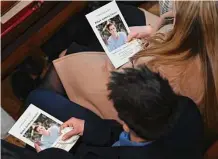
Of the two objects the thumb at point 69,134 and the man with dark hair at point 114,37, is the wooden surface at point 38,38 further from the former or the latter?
the thumb at point 69,134

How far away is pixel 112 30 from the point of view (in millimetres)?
1363

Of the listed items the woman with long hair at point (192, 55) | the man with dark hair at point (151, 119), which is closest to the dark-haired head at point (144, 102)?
the man with dark hair at point (151, 119)

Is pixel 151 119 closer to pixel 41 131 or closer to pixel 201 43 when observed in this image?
pixel 201 43

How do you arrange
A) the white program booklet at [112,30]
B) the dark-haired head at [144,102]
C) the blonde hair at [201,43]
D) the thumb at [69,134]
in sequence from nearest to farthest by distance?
the dark-haired head at [144,102] < the blonde hair at [201,43] < the thumb at [69,134] < the white program booklet at [112,30]

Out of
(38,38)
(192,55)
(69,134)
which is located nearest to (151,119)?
(192,55)

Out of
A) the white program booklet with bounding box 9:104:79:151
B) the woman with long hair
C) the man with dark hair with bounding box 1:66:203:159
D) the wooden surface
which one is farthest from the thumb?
the wooden surface

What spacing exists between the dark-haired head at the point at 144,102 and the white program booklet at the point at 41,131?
0.37 m

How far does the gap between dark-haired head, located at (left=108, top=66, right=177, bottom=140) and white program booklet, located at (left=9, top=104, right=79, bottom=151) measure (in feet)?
1.23

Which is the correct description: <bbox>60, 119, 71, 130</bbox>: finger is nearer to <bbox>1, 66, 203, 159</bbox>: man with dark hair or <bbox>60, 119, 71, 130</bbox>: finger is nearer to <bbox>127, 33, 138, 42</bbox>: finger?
<bbox>1, 66, 203, 159</bbox>: man with dark hair

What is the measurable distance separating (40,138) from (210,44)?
0.60 m

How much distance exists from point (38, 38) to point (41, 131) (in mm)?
365

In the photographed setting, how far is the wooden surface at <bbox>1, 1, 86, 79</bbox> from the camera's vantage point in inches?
56.4

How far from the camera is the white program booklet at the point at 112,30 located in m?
1.34

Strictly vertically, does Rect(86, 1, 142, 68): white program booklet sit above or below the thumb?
above
